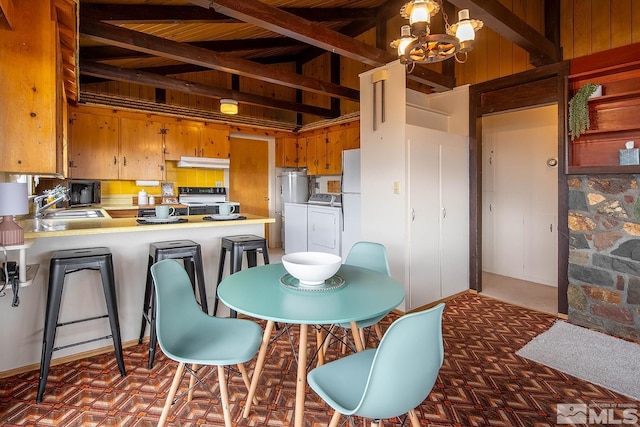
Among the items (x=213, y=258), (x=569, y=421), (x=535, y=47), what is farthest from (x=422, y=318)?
(x=535, y=47)

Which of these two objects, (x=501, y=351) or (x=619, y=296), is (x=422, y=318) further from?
(x=619, y=296)

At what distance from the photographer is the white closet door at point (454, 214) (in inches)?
142

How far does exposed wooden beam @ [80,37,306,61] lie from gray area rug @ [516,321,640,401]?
5014 millimetres

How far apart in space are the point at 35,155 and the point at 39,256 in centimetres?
69

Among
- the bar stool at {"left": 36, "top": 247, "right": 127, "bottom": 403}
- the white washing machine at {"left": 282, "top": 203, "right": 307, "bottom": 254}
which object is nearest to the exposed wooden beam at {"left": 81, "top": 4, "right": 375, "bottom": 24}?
the bar stool at {"left": 36, "top": 247, "right": 127, "bottom": 403}

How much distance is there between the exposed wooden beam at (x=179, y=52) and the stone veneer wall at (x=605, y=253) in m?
3.06

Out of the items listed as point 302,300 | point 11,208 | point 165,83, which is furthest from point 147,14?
point 302,300

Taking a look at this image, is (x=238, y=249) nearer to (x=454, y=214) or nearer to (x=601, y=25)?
(x=454, y=214)

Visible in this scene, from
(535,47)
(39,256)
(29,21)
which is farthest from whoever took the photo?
(535,47)

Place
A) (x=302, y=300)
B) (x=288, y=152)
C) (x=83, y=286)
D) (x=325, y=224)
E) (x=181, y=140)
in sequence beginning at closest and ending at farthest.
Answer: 1. (x=302, y=300)
2. (x=83, y=286)
3. (x=325, y=224)
4. (x=181, y=140)
5. (x=288, y=152)

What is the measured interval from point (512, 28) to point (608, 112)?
1.12 meters

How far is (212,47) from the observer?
4.83m

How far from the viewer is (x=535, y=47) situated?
3.12 metres

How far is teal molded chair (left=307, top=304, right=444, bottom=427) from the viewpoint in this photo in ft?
3.66
